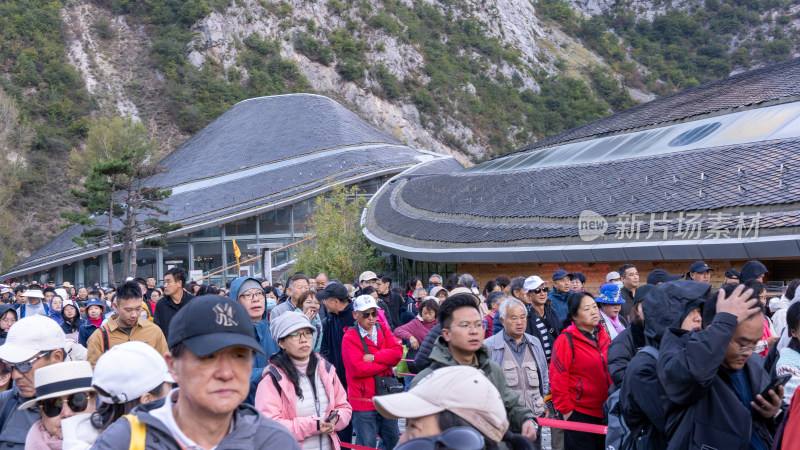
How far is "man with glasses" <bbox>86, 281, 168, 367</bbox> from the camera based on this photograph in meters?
5.80

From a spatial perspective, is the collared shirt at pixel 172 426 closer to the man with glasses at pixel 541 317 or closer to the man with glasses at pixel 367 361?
the man with glasses at pixel 367 361

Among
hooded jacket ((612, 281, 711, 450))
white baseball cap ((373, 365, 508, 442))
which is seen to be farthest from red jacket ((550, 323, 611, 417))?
white baseball cap ((373, 365, 508, 442))

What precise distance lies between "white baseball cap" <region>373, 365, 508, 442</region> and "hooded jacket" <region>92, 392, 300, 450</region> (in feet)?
1.03

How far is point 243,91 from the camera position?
67.2 metres

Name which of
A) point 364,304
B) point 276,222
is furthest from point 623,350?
point 276,222

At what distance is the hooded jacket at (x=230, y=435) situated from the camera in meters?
2.13

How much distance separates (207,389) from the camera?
216 centimetres

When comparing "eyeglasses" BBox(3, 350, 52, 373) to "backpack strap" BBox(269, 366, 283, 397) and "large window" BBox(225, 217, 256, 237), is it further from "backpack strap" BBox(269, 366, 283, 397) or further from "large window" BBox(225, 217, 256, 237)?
"large window" BBox(225, 217, 256, 237)

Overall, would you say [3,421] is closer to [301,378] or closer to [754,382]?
[301,378]

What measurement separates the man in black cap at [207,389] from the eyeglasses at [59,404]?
1243mm

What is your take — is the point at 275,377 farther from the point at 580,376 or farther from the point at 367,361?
the point at 580,376

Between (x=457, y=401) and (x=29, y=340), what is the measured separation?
107 inches

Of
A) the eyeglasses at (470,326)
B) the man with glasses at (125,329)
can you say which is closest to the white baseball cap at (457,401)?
the eyeglasses at (470,326)

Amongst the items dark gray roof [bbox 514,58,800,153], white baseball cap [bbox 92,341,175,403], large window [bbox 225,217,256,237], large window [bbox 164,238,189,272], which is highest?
dark gray roof [bbox 514,58,800,153]
